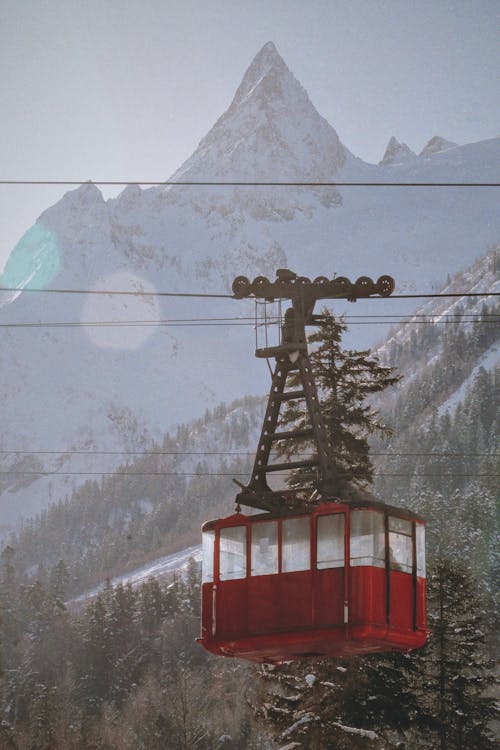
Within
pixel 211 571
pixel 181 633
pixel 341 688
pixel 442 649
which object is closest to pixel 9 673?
pixel 181 633

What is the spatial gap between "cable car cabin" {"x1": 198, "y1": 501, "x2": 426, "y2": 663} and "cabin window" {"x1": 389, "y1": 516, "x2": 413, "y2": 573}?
23 millimetres

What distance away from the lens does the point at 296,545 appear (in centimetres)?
3042

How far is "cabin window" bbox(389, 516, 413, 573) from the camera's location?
98.5ft

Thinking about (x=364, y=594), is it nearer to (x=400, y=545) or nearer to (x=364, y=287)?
(x=400, y=545)

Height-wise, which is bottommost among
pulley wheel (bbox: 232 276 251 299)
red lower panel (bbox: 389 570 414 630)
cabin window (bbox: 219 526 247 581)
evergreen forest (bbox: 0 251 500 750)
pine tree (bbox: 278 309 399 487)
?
evergreen forest (bbox: 0 251 500 750)

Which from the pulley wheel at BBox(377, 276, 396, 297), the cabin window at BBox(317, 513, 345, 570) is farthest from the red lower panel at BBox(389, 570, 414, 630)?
the pulley wheel at BBox(377, 276, 396, 297)

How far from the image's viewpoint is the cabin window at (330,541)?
97.4 ft

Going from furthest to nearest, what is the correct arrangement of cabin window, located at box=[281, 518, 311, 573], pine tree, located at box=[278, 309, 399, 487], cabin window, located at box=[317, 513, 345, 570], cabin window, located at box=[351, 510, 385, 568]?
pine tree, located at box=[278, 309, 399, 487]
cabin window, located at box=[281, 518, 311, 573]
cabin window, located at box=[317, 513, 345, 570]
cabin window, located at box=[351, 510, 385, 568]

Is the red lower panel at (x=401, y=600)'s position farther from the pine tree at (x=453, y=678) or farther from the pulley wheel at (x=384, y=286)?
the pine tree at (x=453, y=678)

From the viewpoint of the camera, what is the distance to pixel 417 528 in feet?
101

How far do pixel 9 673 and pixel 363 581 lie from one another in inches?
5285

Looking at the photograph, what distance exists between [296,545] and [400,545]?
2.33 metres

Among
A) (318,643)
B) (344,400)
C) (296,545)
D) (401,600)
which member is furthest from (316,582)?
(344,400)

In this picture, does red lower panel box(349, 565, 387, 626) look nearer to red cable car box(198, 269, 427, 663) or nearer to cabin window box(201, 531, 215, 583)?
red cable car box(198, 269, 427, 663)
